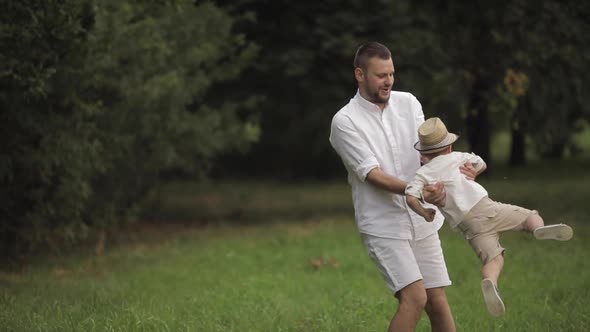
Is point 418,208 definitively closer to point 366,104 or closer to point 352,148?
point 352,148

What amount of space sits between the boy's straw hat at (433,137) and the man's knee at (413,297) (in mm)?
832

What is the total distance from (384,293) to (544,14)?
24.3 ft

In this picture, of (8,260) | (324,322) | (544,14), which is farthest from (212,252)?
(544,14)

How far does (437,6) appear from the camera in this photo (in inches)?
675

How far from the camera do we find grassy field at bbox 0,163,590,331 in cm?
772

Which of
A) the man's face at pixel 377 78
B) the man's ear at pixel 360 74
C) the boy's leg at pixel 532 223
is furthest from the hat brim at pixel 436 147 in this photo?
the boy's leg at pixel 532 223

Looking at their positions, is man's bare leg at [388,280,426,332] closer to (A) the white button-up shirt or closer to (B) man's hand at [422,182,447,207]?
(A) the white button-up shirt

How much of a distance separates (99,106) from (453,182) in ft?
24.1

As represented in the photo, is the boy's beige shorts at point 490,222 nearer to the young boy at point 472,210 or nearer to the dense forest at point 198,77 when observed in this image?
the young boy at point 472,210

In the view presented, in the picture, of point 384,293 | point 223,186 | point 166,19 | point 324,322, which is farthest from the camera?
point 223,186

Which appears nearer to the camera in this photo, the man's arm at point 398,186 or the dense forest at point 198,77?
the man's arm at point 398,186

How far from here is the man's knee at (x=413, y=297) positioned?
18.3ft

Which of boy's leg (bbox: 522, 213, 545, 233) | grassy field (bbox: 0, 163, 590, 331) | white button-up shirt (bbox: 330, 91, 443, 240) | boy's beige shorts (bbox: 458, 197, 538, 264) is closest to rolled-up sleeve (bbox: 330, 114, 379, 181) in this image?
white button-up shirt (bbox: 330, 91, 443, 240)

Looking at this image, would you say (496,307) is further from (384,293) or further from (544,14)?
(544,14)
